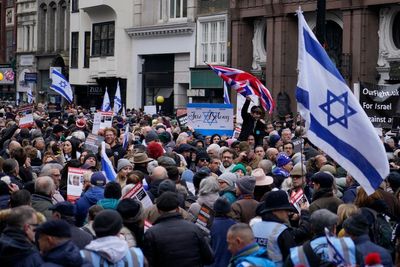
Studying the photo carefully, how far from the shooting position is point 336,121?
8.97 m

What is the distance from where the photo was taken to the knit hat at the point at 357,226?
292 inches

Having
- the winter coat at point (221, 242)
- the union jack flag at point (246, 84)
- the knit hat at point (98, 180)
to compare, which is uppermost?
the union jack flag at point (246, 84)

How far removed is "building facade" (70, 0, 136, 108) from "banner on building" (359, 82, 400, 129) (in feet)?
102

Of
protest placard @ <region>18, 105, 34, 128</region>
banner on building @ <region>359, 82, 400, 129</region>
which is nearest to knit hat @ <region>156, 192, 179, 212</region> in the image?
banner on building @ <region>359, 82, 400, 129</region>

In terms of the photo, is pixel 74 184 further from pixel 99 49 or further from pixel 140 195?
pixel 99 49

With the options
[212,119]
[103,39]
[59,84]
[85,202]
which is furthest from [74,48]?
[85,202]

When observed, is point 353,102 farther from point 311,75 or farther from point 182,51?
point 182,51

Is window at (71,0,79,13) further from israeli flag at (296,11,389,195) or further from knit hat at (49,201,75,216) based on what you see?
knit hat at (49,201,75,216)

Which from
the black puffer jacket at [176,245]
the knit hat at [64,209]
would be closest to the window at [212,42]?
the knit hat at [64,209]

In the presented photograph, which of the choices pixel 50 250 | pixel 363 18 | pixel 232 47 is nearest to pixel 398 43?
pixel 363 18

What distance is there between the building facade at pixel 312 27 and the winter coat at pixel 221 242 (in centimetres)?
2359

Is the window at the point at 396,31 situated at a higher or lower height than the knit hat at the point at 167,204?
higher

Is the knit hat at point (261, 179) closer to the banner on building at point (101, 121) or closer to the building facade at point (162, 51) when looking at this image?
the banner on building at point (101, 121)

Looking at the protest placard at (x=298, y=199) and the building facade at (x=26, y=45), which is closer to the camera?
the protest placard at (x=298, y=199)
